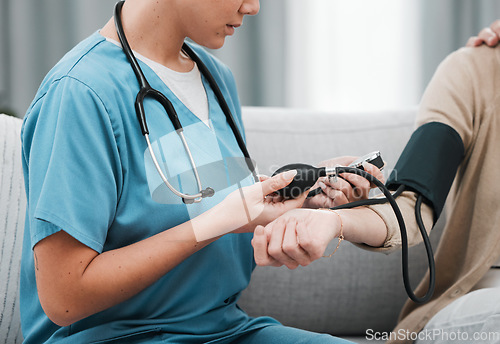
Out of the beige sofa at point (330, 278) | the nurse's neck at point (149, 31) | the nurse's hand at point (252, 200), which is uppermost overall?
the nurse's neck at point (149, 31)

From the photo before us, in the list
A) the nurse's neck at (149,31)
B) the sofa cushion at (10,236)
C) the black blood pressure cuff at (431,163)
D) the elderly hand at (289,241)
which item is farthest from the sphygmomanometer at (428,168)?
the sofa cushion at (10,236)

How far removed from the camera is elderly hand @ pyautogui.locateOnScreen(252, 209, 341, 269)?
70 centimetres

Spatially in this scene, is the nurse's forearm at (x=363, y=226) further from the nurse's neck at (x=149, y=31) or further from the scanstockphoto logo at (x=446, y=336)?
the nurse's neck at (x=149, y=31)

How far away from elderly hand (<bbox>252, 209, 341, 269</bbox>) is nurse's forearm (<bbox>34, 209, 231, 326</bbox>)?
2.2 inches

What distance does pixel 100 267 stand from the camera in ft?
2.37

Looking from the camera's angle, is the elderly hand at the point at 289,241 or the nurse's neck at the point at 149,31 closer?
the elderly hand at the point at 289,241

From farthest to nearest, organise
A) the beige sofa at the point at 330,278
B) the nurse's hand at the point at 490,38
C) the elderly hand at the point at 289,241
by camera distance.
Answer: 1. the beige sofa at the point at 330,278
2. the nurse's hand at the point at 490,38
3. the elderly hand at the point at 289,241

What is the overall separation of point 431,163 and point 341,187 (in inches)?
10.6

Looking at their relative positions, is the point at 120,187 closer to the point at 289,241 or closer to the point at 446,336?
the point at 289,241

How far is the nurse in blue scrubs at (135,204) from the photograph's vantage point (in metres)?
0.71

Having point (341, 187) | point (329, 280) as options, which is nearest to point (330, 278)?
point (329, 280)

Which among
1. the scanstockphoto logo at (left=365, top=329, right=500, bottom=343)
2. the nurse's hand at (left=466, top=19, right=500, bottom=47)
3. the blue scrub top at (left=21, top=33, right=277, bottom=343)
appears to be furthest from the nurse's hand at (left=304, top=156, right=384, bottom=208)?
the nurse's hand at (left=466, top=19, right=500, bottom=47)

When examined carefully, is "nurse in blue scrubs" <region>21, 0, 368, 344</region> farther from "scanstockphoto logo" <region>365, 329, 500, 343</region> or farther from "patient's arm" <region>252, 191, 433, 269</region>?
"scanstockphoto logo" <region>365, 329, 500, 343</region>

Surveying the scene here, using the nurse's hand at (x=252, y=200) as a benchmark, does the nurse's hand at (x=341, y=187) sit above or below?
below
